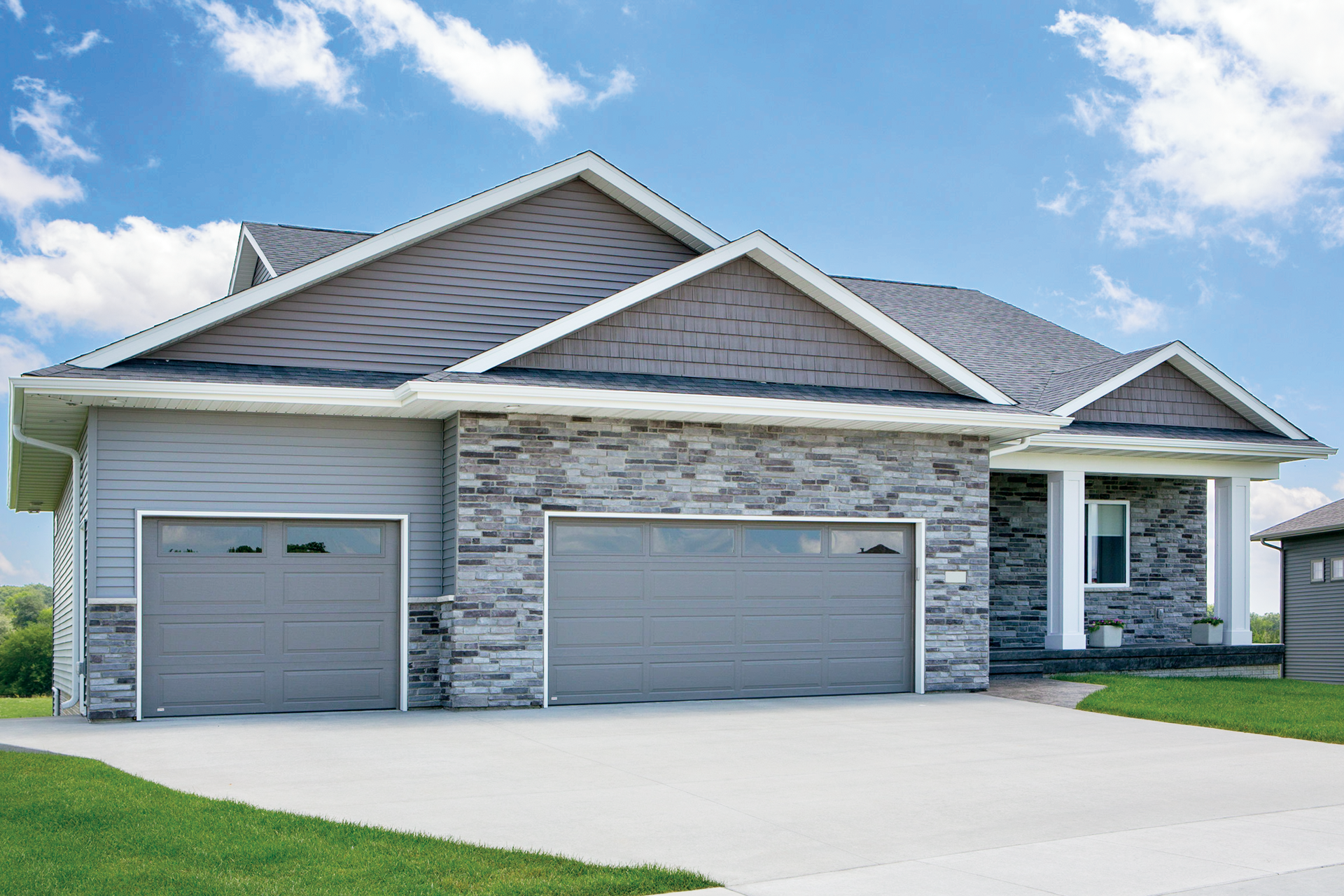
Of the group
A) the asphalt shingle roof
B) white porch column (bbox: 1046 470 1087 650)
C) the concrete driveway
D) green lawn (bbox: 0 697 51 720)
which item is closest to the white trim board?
the concrete driveway

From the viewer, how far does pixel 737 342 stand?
45.4 ft

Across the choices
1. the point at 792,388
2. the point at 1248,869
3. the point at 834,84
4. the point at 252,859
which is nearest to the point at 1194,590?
the point at 792,388

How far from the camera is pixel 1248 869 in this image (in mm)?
5949

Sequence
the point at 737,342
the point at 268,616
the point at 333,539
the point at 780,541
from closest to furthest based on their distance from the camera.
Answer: the point at 268,616
the point at 333,539
the point at 737,342
the point at 780,541

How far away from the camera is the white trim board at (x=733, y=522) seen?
12938 millimetres

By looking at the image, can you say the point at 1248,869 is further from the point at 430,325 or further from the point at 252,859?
the point at 430,325

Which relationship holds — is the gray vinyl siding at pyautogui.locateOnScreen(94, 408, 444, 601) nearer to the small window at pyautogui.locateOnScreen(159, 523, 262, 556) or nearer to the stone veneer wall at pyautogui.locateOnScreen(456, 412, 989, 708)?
the small window at pyautogui.locateOnScreen(159, 523, 262, 556)

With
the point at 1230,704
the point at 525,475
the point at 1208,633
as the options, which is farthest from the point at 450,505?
the point at 1208,633

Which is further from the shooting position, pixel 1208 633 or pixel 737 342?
pixel 1208 633

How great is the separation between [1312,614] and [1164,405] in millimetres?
7958

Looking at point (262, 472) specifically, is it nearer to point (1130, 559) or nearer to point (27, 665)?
point (1130, 559)

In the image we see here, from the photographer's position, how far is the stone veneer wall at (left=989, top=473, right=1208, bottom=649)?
1864cm

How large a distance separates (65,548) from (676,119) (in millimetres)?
13206

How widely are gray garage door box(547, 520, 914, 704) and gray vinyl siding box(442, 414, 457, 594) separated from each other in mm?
1083
